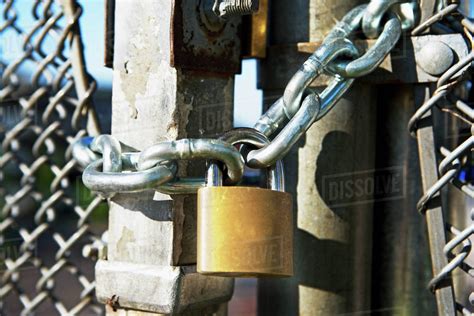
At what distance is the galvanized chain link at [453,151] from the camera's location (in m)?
0.96

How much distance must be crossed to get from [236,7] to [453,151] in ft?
1.26

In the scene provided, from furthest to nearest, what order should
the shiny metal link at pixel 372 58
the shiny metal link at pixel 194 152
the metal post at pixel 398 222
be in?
the metal post at pixel 398 222 → the shiny metal link at pixel 372 58 → the shiny metal link at pixel 194 152

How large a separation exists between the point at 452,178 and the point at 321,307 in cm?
28

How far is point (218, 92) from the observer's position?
99 cm

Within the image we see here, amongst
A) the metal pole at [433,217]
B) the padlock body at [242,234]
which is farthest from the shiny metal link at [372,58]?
the padlock body at [242,234]

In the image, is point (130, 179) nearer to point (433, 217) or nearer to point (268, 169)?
point (268, 169)

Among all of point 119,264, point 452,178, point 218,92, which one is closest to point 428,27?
point 452,178

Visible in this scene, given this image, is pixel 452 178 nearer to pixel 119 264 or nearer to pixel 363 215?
pixel 363 215

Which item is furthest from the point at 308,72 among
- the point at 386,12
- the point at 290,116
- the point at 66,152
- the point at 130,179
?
the point at 66,152

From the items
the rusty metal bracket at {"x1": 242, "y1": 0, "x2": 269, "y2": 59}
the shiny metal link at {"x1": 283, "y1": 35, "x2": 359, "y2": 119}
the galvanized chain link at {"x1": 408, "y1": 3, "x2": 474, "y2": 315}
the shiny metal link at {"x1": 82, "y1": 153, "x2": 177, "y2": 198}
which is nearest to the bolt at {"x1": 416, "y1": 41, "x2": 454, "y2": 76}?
the galvanized chain link at {"x1": 408, "y1": 3, "x2": 474, "y2": 315}

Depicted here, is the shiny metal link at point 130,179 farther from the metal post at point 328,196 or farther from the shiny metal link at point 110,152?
the metal post at point 328,196

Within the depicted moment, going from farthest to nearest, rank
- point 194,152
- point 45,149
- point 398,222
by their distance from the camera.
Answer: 1. point 45,149
2. point 398,222
3. point 194,152

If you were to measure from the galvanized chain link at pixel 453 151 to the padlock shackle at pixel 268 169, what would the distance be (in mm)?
239

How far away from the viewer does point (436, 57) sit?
0.97 metres
